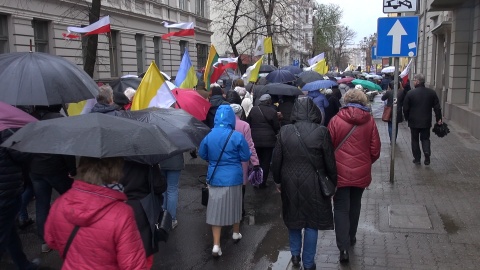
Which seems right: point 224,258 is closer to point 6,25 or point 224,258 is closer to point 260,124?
point 260,124

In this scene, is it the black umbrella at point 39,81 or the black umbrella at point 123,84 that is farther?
the black umbrella at point 123,84

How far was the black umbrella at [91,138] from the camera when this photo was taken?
272cm

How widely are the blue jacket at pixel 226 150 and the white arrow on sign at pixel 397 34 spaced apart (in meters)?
4.07

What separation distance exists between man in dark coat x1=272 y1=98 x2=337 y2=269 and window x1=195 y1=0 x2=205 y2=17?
111ft

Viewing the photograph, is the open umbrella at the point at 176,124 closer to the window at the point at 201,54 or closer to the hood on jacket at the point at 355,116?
the hood on jacket at the point at 355,116

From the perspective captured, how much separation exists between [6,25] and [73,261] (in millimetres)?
17162

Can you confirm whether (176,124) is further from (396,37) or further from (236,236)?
(396,37)

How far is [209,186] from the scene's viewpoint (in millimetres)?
5480

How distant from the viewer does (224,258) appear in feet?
17.8

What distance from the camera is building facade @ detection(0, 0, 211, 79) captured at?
17.7 meters

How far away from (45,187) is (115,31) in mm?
20861

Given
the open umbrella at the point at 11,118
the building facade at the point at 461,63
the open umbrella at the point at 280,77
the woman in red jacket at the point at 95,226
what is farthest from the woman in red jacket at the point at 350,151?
the building facade at the point at 461,63

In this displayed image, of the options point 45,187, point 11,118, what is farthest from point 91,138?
point 45,187

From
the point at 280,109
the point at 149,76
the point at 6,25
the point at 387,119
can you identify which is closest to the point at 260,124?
the point at 280,109
